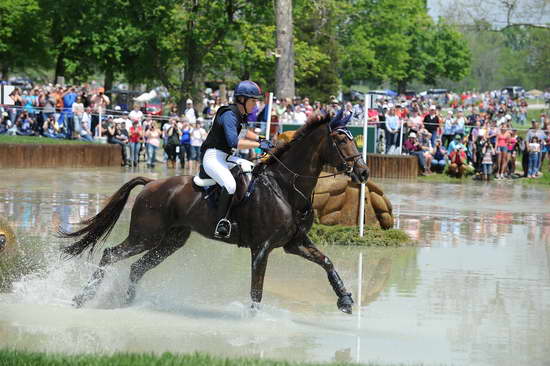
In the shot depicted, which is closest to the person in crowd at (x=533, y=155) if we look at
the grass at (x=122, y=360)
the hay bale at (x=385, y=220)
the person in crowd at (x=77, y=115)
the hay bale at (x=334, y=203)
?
the person in crowd at (x=77, y=115)

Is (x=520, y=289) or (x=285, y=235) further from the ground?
(x=285, y=235)

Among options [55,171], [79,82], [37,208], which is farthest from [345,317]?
[79,82]

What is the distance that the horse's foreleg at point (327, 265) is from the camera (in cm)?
963

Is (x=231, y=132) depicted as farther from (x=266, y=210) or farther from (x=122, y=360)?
(x=122, y=360)

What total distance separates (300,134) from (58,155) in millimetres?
19428

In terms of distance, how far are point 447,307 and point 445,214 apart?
9792mm

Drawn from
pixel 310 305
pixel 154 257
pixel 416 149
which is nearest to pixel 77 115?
pixel 416 149

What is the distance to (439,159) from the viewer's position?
30078 mm

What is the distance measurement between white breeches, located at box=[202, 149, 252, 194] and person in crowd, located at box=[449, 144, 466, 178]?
20427 mm

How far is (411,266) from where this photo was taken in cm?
1334

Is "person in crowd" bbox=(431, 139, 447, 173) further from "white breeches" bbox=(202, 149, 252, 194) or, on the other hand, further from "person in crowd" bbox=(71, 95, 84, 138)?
"white breeches" bbox=(202, 149, 252, 194)

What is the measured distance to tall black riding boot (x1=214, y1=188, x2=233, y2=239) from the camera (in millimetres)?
9742

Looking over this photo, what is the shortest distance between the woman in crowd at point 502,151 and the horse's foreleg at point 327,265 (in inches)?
807

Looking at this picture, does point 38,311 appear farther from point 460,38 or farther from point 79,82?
point 460,38
